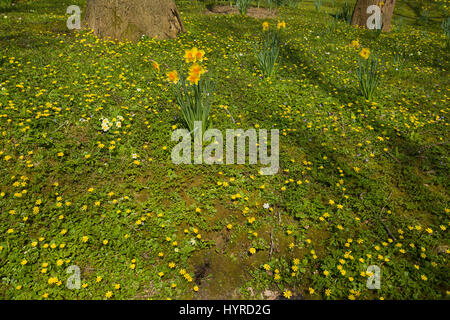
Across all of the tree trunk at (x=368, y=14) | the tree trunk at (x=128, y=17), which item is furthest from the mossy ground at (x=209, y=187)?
the tree trunk at (x=368, y=14)

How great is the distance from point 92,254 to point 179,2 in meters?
10.7

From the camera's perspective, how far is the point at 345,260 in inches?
91.6

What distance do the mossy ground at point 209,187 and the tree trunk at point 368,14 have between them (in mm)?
3776

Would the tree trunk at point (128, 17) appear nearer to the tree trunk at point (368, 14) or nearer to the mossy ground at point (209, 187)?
the mossy ground at point (209, 187)

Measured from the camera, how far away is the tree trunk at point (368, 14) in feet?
24.5

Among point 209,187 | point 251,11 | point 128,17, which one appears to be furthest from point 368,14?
point 209,187

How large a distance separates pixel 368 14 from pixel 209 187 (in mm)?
7871

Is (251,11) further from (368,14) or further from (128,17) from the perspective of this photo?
(128,17)

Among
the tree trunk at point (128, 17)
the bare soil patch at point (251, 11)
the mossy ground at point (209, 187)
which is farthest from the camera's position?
the bare soil patch at point (251, 11)

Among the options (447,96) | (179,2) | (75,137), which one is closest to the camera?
(75,137)

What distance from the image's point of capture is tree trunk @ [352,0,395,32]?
746 cm

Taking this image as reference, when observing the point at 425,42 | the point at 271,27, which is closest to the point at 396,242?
the point at 271,27

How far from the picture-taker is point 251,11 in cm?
877

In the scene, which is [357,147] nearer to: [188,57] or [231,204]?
[231,204]
